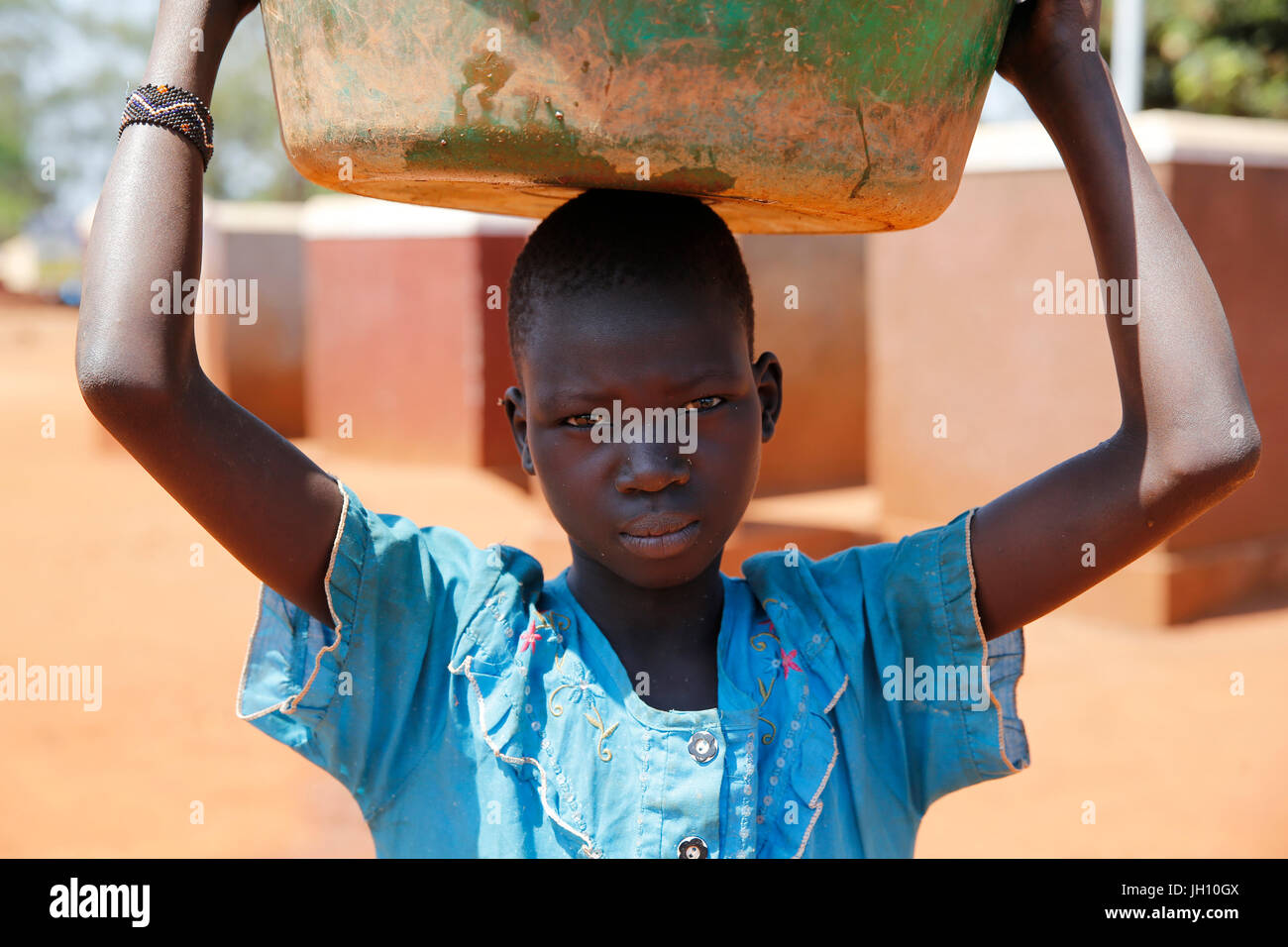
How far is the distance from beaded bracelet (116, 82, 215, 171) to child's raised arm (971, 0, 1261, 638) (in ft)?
3.36

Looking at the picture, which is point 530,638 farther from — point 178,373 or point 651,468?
point 178,373

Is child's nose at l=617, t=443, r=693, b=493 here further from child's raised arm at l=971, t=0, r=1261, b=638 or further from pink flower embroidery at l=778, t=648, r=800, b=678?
child's raised arm at l=971, t=0, r=1261, b=638

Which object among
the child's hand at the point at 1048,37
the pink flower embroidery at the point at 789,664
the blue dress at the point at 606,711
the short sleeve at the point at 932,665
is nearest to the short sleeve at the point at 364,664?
the blue dress at the point at 606,711

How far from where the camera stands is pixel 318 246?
38.4ft

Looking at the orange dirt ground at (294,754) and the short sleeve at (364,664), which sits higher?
the short sleeve at (364,664)

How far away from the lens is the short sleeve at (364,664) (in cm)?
156

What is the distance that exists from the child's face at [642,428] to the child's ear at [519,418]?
0.09 metres

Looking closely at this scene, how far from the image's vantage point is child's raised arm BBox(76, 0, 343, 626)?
4.52 ft

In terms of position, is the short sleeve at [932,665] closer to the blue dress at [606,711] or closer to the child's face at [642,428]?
the blue dress at [606,711]

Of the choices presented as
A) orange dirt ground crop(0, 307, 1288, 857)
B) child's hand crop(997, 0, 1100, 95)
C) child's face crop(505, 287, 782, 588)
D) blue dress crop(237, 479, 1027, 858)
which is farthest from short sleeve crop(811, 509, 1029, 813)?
orange dirt ground crop(0, 307, 1288, 857)

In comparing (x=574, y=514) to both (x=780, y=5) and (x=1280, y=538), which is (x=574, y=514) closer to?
(x=780, y=5)

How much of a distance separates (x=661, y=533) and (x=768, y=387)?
1.27ft

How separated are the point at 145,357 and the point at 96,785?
13.1 ft
